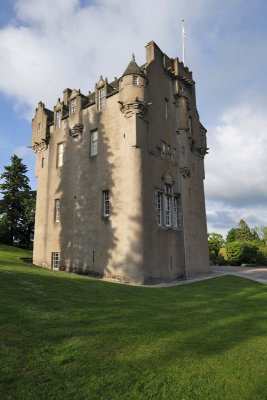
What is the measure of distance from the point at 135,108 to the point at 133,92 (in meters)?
1.39

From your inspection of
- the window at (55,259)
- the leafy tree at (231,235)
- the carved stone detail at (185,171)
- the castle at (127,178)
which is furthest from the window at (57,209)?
the leafy tree at (231,235)

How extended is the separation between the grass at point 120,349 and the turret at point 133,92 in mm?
→ 15629

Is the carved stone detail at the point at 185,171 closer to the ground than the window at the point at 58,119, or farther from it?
closer to the ground

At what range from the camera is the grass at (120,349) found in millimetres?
5086

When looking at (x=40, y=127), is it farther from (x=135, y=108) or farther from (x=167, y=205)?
(x=167, y=205)

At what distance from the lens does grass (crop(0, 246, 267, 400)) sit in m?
5.09

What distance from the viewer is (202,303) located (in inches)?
525

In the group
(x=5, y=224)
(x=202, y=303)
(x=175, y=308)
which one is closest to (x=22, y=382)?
(x=175, y=308)

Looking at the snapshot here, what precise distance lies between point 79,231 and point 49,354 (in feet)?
62.7

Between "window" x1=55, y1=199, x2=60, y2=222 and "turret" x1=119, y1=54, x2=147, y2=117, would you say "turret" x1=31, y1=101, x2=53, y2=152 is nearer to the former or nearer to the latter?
"window" x1=55, y1=199, x2=60, y2=222

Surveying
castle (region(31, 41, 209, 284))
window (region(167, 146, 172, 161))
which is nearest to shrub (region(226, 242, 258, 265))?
castle (region(31, 41, 209, 284))

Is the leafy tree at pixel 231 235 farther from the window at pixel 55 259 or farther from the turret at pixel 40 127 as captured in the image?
the turret at pixel 40 127

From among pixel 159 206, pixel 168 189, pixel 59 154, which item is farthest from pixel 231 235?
pixel 59 154

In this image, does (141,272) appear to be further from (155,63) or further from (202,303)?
(155,63)
